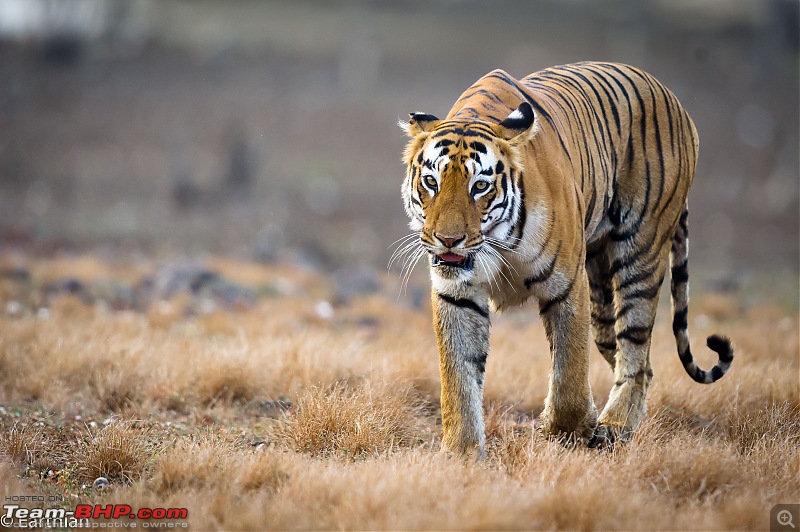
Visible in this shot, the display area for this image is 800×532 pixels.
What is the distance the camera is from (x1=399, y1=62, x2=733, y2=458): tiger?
12.8 ft

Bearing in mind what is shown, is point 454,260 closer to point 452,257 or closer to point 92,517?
point 452,257

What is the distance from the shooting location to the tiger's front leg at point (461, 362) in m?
4.21

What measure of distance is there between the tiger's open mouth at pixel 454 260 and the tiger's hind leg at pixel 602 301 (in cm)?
173

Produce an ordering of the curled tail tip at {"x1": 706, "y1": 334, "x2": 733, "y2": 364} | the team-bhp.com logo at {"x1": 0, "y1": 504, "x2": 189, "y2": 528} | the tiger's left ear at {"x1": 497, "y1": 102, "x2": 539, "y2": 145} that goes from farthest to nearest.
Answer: the curled tail tip at {"x1": 706, "y1": 334, "x2": 733, "y2": 364}
the tiger's left ear at {"x1": 497, "y1": 102, "x2": 539, "y2": 145}
the team-bhp.com logo at {"x1": 0, "y1": 504, "x2": 189, "y2": 528}

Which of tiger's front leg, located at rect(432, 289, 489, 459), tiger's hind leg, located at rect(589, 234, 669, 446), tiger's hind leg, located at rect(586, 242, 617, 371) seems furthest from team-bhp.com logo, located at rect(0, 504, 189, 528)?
tiger's hind leg, located at rect(586, 242, 617, 371)

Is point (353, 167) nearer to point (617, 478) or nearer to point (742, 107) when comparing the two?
point (742, 107)

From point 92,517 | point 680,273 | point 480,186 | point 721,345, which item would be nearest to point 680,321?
point 680,273

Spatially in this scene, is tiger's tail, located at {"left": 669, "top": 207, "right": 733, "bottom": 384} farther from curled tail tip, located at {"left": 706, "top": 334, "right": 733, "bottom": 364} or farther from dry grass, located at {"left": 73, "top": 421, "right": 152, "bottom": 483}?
dry grass, located at {"left": 73, "top": 421, "right": 152, "bottom": 483}

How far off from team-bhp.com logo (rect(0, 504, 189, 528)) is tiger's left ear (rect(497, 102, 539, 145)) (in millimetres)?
2377

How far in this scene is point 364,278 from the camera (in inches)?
447

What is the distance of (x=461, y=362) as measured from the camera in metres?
4.22

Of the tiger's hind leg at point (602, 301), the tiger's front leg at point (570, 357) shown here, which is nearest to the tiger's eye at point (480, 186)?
the tiger's front leg at point (570, 357)

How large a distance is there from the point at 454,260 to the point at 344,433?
128 cm

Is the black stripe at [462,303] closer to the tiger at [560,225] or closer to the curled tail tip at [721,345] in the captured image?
the tiger at [560,225]
